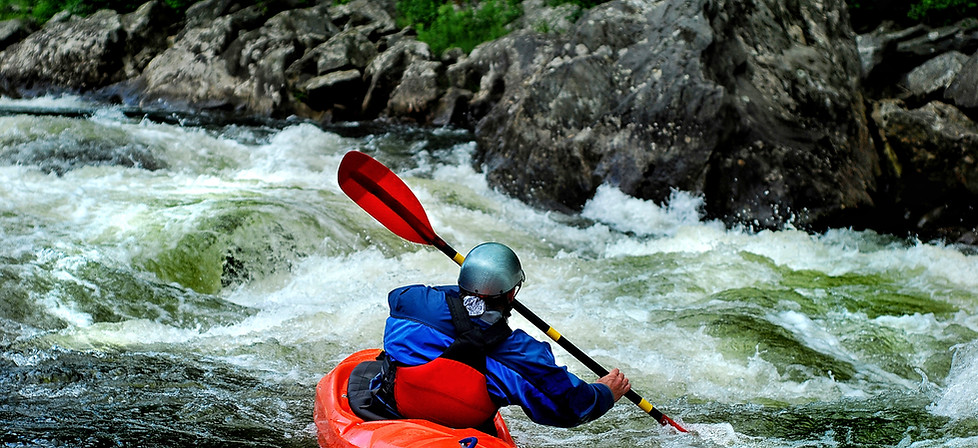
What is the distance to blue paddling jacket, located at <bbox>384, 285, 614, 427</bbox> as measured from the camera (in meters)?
2.36

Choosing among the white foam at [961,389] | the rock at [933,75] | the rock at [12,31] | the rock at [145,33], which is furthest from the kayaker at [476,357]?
the rock at [12,31]

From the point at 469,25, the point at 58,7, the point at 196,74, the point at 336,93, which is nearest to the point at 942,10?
the point at 469,25

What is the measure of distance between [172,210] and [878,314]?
465 centimetres

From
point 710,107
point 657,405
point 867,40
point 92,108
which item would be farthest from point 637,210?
point 92,108

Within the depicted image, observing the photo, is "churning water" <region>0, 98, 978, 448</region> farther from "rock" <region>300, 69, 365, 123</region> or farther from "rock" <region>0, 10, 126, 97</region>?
"rock" <region>0, 10, 126, 97</region>

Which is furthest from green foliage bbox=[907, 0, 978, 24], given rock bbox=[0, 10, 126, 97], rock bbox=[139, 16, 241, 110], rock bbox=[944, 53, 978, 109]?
rock bbox=[0, 10, 126, 97]

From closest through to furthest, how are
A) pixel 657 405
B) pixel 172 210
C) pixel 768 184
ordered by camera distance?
pixel 657 405 < pixel 172 210 < pixel 768 184

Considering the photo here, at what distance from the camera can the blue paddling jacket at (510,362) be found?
93.0 inches

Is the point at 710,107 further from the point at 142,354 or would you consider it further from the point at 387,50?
the point at 387,50

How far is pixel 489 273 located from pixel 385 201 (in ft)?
3.64

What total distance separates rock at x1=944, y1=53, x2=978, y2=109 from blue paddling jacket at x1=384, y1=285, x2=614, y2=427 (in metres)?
7.11

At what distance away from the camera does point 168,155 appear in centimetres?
776

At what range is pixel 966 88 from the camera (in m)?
8.03

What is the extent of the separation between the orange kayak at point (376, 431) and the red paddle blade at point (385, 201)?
2.30 ft
